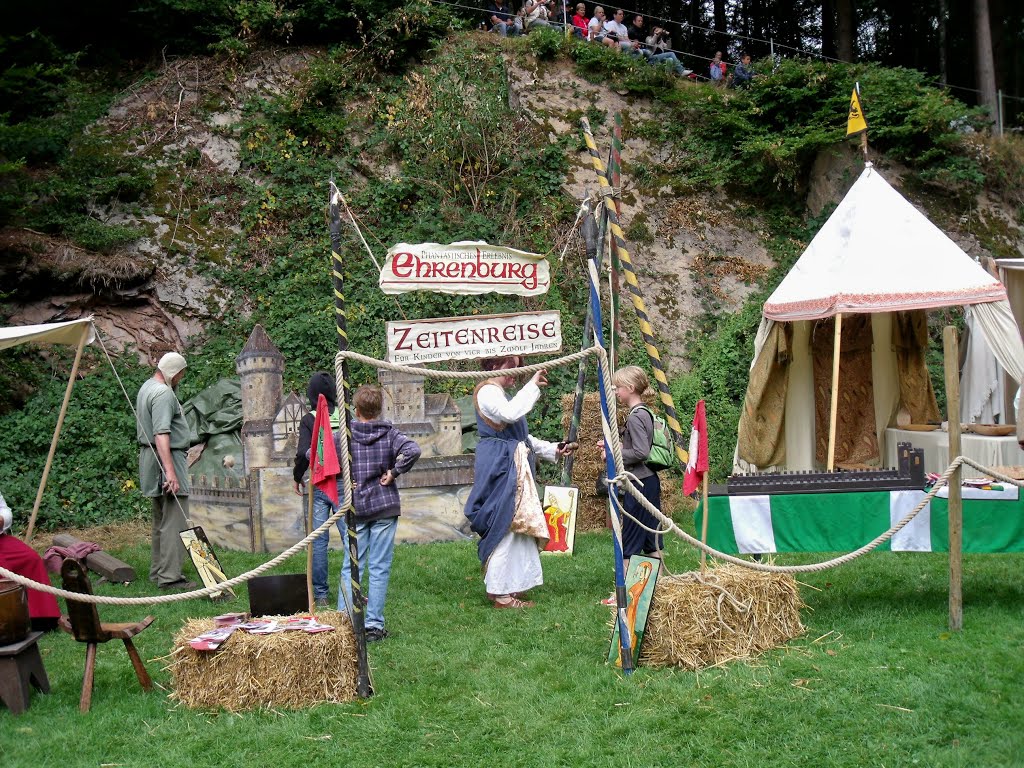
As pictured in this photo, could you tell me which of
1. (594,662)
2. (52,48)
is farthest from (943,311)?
(52,48)

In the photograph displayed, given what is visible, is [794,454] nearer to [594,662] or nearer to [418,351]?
[594,662]

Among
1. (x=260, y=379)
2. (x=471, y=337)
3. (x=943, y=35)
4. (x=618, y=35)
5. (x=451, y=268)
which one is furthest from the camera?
(x=943, y=35)

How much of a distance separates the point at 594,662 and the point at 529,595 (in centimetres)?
162

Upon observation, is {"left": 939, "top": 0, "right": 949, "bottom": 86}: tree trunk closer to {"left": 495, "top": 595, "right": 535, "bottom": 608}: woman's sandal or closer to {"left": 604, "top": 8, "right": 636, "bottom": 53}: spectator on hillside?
{"left": 604, "top": 8, "right": 636, "bottom": 53}: spectator on hillside

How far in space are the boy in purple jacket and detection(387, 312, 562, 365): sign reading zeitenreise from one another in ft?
2.88

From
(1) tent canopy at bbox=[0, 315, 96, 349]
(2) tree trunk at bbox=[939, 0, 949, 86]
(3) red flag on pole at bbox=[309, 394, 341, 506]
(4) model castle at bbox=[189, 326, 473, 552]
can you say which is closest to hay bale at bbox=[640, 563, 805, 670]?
(3) red flag on pole at bbox=[309, 394, 341, 506]

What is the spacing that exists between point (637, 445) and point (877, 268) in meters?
3.36

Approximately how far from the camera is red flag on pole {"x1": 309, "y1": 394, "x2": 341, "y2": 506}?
425 cm

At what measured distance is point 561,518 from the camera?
7.63 meters

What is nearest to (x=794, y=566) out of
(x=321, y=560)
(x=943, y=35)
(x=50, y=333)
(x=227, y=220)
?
(x=321, y=560)

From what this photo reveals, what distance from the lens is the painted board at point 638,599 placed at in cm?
452

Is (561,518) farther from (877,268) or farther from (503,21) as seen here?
(503,21)

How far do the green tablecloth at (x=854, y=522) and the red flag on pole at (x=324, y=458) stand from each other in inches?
93.0

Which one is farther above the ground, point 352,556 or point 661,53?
point 661,53
